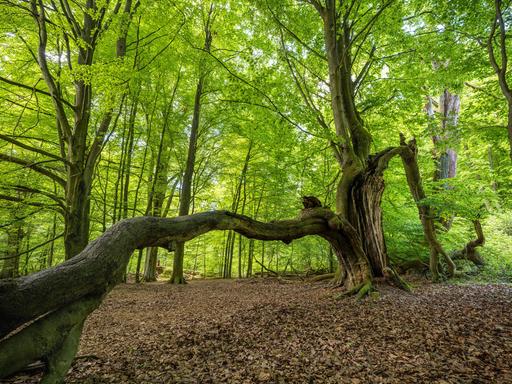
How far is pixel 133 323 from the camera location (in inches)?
204

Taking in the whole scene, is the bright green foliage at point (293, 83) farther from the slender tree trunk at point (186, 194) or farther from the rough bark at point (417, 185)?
the slender tree trunk at point (186, 194)

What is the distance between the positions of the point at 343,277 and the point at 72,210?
281 inches

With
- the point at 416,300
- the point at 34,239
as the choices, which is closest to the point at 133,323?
the point at 416,300

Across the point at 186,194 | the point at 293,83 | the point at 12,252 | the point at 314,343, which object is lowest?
the point at 12,252

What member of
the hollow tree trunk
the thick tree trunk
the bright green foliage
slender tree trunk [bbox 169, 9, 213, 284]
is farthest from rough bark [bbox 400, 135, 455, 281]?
the thick tree trunk

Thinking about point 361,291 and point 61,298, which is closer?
point 61,298

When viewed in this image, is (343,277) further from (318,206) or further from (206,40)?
(206,40)

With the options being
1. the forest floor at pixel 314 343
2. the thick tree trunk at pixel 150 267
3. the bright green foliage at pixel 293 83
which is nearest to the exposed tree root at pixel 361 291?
the forest floor at pixel 314 343

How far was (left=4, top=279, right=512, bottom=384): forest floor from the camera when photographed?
107 inches

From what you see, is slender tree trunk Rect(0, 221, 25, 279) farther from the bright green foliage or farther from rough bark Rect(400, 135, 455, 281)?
rough bark Rect(400, 135, 455, 281)

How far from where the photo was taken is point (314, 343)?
3564mm

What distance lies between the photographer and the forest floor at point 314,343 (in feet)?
8.95

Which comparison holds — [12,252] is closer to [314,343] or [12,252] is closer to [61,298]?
[61,298]

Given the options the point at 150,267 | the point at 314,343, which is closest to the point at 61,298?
the point at 314,343
